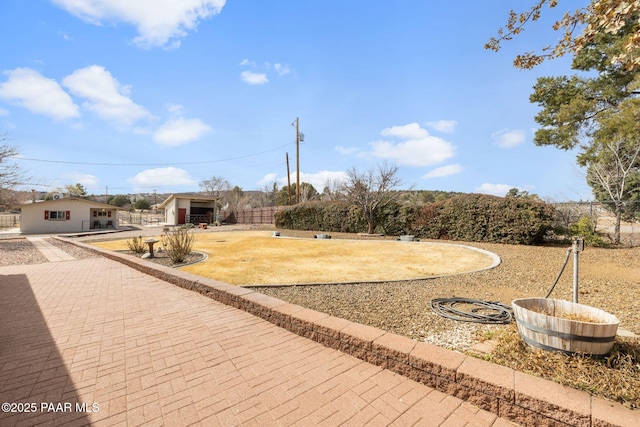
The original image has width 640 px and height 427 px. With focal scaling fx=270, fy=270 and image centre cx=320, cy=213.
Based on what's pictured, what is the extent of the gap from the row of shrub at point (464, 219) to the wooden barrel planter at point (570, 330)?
32.8 ft

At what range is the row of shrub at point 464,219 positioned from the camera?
1053cm

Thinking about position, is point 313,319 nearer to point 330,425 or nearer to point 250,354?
point 250,354

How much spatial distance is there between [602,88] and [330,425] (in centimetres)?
1395

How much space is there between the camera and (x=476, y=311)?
3617 millimetres

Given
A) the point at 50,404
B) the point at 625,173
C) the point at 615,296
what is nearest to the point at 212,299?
the point at 50,404

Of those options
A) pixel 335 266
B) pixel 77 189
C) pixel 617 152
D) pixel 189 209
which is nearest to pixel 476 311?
pixel 335 266

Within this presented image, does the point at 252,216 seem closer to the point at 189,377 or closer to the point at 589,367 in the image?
the point at 189,377

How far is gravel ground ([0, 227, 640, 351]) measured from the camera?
3.04 m

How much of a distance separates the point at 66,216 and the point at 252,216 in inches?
651

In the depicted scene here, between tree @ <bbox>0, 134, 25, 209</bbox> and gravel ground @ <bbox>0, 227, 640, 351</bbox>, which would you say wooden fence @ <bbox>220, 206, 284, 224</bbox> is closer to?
tree @ <bbox>0, 134, 25, 209</bbox>

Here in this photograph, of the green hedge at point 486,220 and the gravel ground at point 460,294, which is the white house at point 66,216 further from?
the gravel ground at point 460,294

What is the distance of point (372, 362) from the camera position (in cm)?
247

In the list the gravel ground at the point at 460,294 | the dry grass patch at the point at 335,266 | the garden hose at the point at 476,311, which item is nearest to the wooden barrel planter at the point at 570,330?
the gravel ground at the point at 460,294

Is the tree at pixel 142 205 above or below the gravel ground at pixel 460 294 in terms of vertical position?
above
